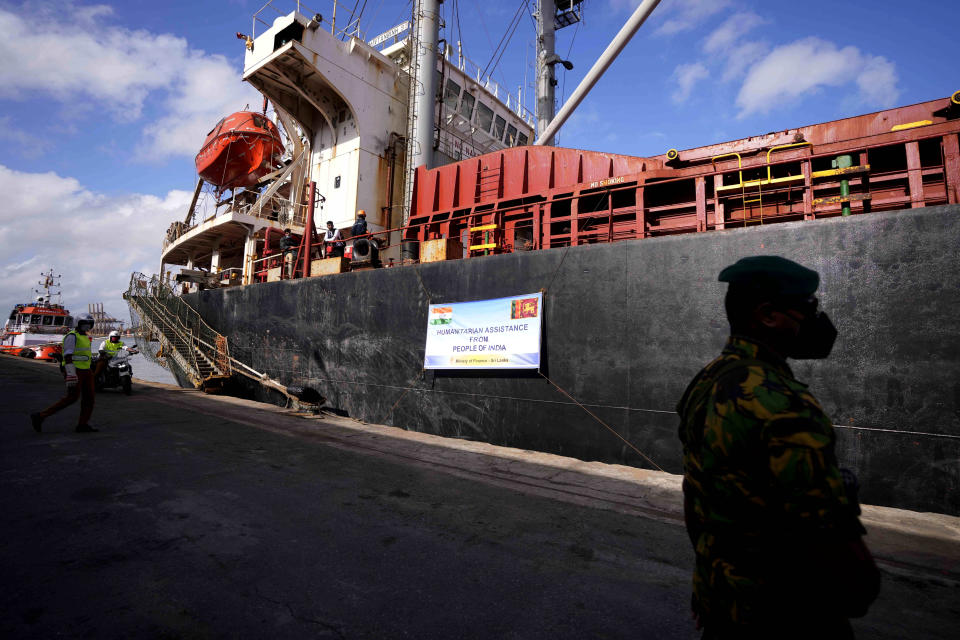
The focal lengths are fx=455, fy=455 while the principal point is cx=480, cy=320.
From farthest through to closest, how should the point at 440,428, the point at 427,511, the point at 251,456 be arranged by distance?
the point at 440,428 < the point at 251,456 < the point at 427,511

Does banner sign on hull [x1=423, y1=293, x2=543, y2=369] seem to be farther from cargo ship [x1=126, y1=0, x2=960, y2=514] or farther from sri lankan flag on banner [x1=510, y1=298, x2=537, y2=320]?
cargo ship [x1=126, y1=0, x2=960, y2=514]

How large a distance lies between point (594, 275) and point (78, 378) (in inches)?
329

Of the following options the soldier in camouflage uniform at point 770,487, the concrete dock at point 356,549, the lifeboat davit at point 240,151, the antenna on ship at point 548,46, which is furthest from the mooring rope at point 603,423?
the lifeboat davit at point 240,151

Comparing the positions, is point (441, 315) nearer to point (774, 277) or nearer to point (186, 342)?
point (774, 277)

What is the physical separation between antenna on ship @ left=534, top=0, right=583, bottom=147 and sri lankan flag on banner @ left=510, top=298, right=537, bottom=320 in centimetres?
1499

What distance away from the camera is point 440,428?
845 centimetres

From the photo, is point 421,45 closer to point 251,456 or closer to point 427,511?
point 251,456

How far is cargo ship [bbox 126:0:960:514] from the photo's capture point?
4.97 meters

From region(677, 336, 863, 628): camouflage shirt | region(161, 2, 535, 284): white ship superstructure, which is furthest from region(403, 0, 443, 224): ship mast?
region(677, 336, 863, 628): camouflage shirt

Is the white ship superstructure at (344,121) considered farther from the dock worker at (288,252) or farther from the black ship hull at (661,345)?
the black ship hull at (661,345)

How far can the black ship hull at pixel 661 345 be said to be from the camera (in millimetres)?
4809

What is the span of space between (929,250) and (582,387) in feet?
13.8

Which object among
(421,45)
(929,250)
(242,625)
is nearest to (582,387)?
(929,250)

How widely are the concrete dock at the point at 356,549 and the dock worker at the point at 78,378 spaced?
0.62m
